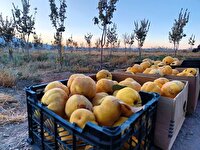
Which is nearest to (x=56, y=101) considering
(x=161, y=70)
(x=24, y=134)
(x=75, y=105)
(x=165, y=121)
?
(x=75, y=105)

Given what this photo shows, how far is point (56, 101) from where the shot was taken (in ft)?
3.69

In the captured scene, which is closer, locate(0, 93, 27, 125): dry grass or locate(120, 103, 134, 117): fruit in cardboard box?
locate(120, 103, 134, 117): fruit in cardboard box

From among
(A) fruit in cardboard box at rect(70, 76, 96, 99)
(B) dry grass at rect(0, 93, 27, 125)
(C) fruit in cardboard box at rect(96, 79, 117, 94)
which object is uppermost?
(A) fruit in cardboard box at rect(70, 76, 96, 99)

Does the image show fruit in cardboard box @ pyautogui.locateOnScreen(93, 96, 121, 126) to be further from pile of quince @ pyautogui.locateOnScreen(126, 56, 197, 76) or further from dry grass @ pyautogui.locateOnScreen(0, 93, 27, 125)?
dry grass @ pyautogui.locateOnScreen(0, 93, 27, 125)

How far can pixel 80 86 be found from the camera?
4.06 ft

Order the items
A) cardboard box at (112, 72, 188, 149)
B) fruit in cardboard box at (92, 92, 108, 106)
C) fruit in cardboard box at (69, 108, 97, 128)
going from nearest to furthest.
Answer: fruit in cardboard box at (69, 108, 97, 128), fruit in cardboard box at (92, 92, 108, 106), cardboard box at (112, 72, 188, 149)

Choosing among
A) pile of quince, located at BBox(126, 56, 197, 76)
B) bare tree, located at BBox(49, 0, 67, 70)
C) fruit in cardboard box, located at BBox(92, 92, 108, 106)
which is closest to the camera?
fruit in cardboard box, located at BBox(92, 92, 108, 106)

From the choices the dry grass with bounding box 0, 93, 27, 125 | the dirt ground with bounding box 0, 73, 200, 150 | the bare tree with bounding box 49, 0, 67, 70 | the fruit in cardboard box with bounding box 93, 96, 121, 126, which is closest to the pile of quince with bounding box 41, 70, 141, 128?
the fruit in cardboard box with bounding box 93, 96, 121, 126

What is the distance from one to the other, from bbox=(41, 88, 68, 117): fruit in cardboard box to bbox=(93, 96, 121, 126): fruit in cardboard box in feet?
0.85

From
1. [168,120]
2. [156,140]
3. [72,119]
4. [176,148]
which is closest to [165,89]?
[168,120]

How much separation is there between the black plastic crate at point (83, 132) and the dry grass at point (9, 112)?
1.48 m

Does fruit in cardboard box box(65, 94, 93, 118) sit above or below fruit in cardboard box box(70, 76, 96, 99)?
below

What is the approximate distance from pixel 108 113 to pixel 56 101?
37cm

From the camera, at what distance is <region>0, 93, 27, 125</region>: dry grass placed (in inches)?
101
